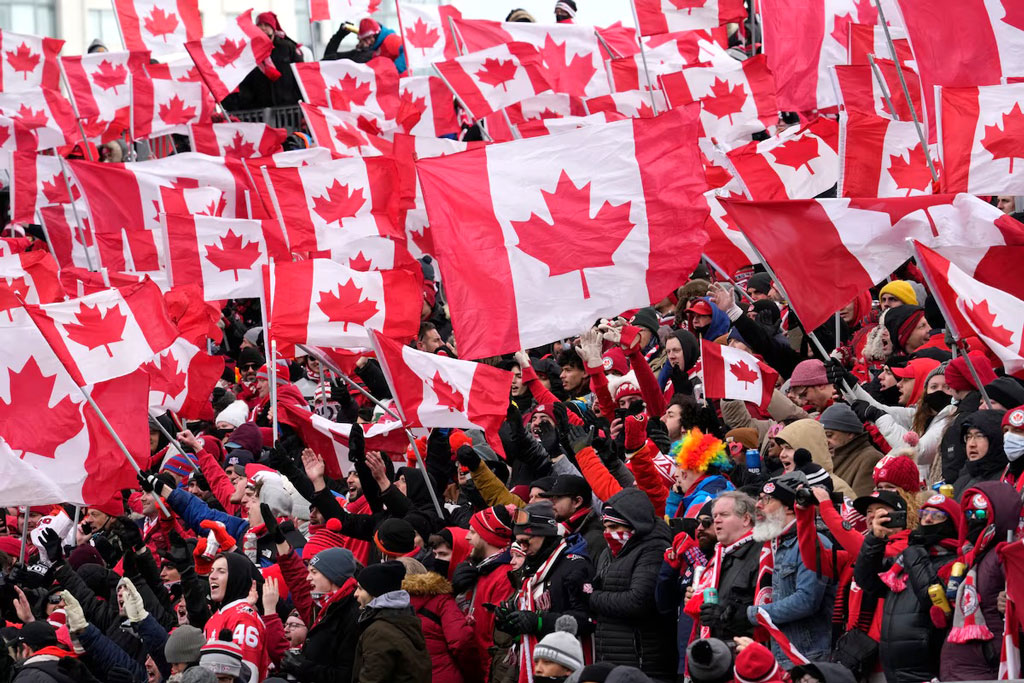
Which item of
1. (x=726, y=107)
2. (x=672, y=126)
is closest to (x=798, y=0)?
(x=726, y=107)

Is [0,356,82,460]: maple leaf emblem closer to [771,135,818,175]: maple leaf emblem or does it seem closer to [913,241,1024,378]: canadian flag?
[913,241,1024,378]: canadian flag

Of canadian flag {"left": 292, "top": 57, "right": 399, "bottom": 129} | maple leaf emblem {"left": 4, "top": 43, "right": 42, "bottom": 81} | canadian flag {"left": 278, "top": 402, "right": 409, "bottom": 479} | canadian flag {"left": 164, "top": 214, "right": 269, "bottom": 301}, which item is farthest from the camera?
maple leaf emblem {"left": 4, "top": 43, "right": 42, "bottom": 81}

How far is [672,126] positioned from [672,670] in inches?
167

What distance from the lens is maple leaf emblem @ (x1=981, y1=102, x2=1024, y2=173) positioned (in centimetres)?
1072

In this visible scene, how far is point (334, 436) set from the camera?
42.4 feet

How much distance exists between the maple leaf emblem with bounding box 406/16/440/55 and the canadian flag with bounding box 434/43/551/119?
12.4 feet

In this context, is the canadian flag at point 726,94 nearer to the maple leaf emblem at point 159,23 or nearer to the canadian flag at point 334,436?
the canadian flag at point 334,436

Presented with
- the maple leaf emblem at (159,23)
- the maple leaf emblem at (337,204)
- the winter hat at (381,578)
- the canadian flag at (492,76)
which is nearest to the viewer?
the winter hat at (381,578)

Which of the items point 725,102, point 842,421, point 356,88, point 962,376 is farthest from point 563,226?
point 356,88

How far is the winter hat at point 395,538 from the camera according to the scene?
9969 mm

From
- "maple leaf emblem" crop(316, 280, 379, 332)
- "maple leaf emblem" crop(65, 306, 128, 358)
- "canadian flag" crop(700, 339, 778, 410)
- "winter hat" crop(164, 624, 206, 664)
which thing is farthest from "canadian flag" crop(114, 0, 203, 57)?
"winter hat" crop(164, 624, 206, 664)

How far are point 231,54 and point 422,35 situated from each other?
2.89 metres

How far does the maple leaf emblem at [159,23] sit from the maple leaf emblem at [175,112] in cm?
141

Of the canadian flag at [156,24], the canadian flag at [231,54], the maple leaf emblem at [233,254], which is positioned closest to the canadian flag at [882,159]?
the maple leaf emblem at [233,254]
